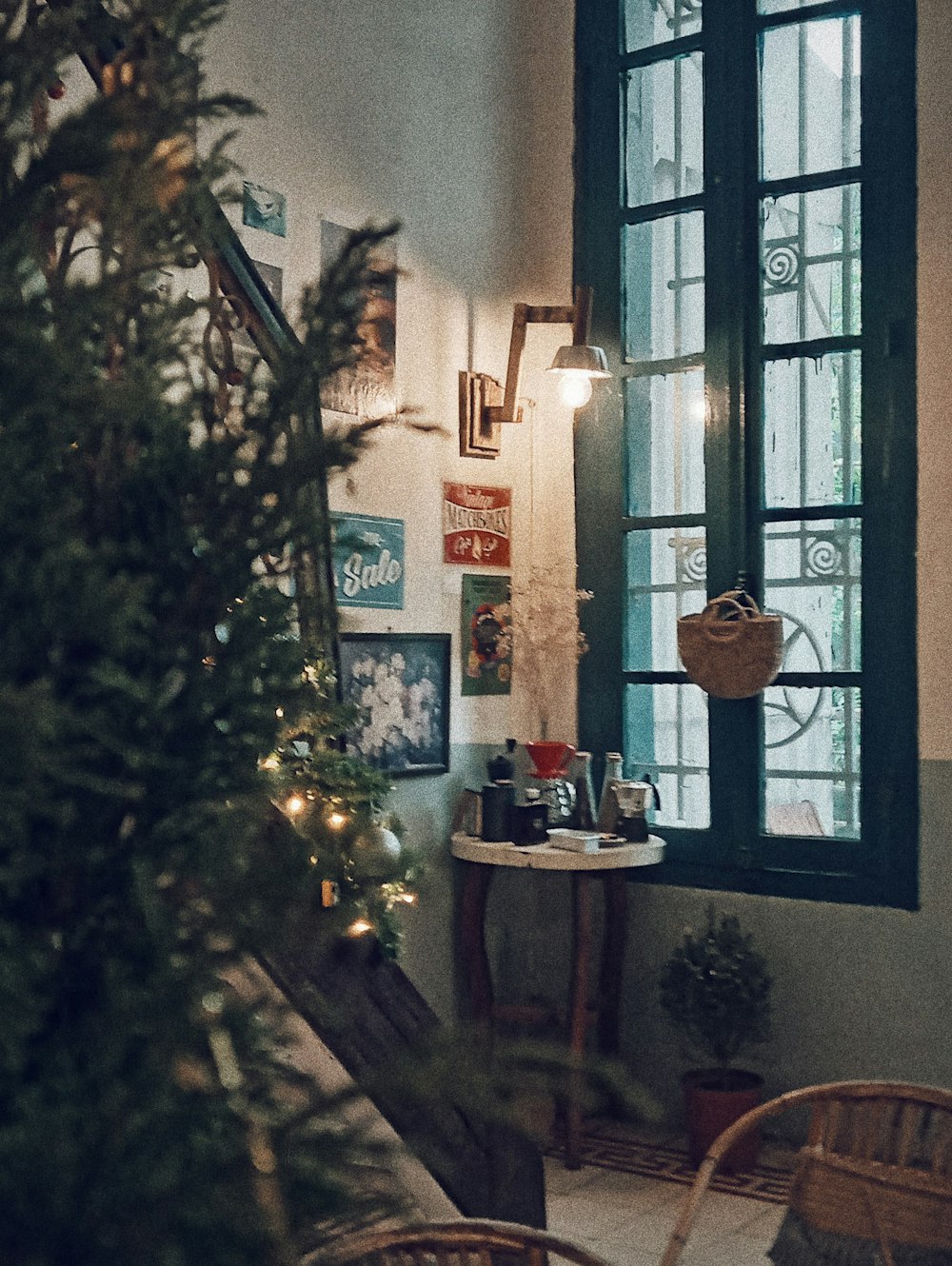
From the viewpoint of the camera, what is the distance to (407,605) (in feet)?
15.3

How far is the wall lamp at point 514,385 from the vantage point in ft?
15.8

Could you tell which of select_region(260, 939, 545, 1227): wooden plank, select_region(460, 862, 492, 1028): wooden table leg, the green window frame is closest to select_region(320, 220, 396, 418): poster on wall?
the green window frame

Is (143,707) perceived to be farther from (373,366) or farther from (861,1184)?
(373,366)

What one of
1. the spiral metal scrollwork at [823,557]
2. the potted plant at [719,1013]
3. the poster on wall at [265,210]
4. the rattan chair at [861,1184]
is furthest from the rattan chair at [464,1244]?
the spiral metal scrollwork at [823,557]

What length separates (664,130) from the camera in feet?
16.8

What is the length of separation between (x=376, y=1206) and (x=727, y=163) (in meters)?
4.57

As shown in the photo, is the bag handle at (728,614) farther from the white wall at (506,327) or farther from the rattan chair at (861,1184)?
the rattan chair at (861,1184)

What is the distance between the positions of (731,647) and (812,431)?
→ 2.70ft

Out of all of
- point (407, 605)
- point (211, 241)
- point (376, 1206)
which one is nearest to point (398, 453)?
point (407, 605)

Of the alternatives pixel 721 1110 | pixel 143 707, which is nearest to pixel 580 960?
pixel 721 1110

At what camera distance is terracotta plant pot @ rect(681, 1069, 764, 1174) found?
14.2 feet

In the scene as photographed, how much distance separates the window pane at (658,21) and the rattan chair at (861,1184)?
13.5ft

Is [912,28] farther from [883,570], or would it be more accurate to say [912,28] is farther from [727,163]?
[883,570]

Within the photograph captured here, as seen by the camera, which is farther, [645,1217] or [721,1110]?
[721,1110]
